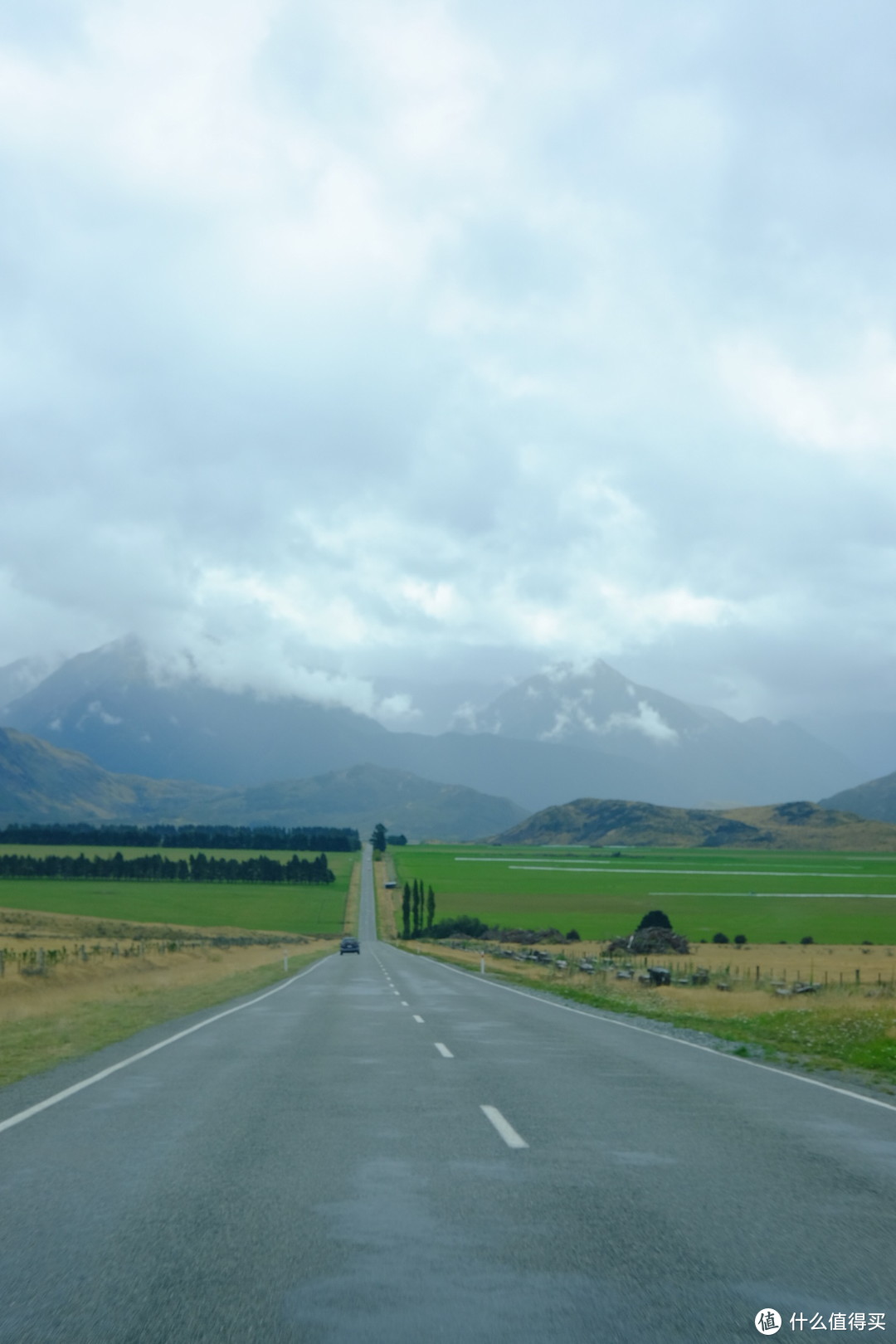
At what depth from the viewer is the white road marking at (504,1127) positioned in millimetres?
10711

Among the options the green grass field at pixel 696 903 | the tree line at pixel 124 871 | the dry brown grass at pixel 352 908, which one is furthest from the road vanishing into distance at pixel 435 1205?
the tree line at pixel 124 871

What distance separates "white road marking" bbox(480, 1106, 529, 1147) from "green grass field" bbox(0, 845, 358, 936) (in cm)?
11171

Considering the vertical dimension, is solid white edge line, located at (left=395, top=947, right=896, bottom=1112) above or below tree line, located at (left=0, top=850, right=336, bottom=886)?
above

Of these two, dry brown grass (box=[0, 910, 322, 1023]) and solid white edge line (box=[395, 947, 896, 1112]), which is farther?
dry brown grass (box=[0, 910, 322, 1023])

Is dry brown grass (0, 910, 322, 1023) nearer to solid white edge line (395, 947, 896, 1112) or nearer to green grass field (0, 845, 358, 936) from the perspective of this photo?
green grass field (0, 845, 358, 936)

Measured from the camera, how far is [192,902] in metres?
147

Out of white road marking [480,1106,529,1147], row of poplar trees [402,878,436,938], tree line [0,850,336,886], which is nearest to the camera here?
white road marking [480,1106,529,1147]

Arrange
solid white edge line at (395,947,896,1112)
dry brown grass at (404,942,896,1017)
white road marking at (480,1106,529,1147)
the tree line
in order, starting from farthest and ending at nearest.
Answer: the tree line
dry brown grass at (404,942,896,1017)
solid white edge line at (395,947,896,1112)
white road marking at (480,1106,529,1147)

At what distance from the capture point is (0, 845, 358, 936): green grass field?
125188 millimetres

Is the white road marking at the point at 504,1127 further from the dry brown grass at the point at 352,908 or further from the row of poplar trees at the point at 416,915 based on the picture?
the dry brown grass at the point at 352,908

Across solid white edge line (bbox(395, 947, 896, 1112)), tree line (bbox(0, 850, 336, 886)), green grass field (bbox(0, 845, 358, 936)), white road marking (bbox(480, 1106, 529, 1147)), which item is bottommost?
green grass field (bbox(0, 845, 358, 936))

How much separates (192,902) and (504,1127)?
5617 inches

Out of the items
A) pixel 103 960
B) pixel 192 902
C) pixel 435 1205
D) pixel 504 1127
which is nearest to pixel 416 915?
pixel 192 902

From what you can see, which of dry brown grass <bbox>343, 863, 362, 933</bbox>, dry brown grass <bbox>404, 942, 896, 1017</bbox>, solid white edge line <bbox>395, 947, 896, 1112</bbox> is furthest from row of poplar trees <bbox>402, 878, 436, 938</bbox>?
solid white edge line <bbox>395, 947, 896, 1112</bbox>
